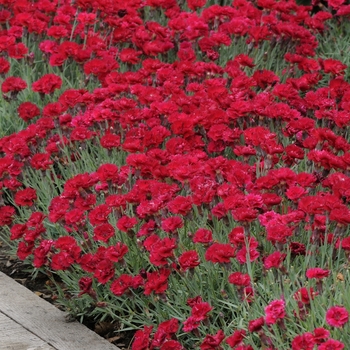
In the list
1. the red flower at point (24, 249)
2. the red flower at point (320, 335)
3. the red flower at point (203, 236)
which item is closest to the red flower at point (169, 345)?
the red flower at point (203, 236)

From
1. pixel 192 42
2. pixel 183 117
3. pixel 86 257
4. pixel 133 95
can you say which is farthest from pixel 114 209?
pixel 192 42

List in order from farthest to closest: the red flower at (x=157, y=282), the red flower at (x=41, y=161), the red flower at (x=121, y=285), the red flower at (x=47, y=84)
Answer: the red flower at (x=47, y=84) < the red flower at (x=41, y=161) < the red flower at (x=121, y=285) < the red flower at (x=157, y=282)

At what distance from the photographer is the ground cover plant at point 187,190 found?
3061mm

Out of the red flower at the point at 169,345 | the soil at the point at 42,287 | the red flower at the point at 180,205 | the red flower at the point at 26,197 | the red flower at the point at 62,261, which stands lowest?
the soil at the point at 42,287

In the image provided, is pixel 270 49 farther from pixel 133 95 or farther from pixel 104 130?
pixel 104 130

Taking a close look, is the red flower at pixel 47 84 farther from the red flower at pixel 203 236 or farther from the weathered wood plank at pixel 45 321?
the red flower at pixel 203 236

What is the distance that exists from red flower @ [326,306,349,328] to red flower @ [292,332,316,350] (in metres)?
0.07

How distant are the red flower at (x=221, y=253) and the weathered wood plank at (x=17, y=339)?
0.78 m

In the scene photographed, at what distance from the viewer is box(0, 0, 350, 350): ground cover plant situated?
10.0 ft

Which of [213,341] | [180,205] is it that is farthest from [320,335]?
[180,205]

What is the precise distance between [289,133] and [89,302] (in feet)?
3.99

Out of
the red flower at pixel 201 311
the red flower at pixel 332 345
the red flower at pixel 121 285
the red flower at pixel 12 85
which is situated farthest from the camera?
the red flower at pixel 12 85

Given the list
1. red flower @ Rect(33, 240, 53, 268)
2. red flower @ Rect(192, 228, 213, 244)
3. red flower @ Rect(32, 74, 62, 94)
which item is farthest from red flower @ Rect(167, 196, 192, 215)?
red flower @ Rect(32, 74, 62, 94)

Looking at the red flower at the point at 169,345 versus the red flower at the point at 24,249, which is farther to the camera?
the red flower at the point at 24,249
